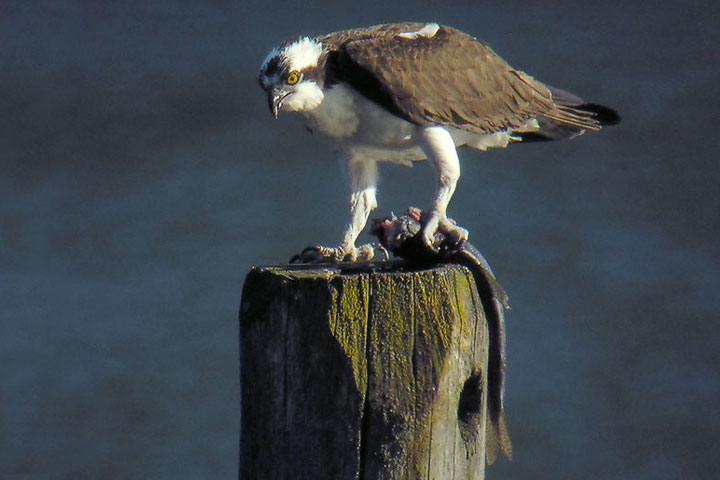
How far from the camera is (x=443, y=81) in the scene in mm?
3764

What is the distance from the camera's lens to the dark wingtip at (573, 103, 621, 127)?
4109 mm

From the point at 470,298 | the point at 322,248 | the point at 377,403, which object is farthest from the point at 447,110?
the point at 377,403

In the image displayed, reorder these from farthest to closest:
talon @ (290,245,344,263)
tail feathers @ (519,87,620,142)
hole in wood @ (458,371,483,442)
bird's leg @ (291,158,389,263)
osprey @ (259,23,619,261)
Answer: tail feathers @ (519,87,620,142) < bird's leg @ (291,158,389,263) < osprey @ (259,23,619,261) < talon @ (290,245,344,263) < hole in wood @ (458,371,483,442)

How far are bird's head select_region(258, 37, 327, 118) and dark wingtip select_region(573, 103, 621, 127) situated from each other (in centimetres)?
105

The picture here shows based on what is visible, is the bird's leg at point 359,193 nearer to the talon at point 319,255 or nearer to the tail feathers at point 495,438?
the talon at point 319,255

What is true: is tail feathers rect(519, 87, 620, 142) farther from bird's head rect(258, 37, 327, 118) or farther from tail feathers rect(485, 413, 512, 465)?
tail feathers rect(485, 413, 512, 465)

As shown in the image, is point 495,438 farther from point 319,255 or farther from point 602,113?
point 602,113

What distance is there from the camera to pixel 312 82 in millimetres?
3588

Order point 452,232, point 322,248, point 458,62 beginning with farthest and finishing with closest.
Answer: point 458,62, point 322,248, point 452,232

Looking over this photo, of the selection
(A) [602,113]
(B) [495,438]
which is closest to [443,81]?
(A) [602,113]

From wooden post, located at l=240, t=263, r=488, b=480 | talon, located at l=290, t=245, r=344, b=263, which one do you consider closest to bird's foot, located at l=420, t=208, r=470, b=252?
talon, located at l=290, t=245, r=344, b=263

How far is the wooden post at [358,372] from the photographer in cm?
231

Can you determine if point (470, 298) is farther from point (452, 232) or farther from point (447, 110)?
point (447, 110)

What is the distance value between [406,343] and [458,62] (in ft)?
5.72
